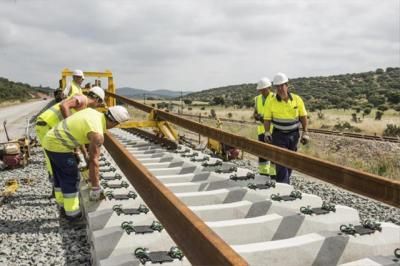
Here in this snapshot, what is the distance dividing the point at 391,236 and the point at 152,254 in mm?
2076

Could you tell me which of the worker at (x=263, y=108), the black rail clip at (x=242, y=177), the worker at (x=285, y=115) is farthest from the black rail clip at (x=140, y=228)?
the worker at (x=263, y=108)

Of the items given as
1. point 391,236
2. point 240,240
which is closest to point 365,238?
point 391,236

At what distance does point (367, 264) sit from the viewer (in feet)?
10.2

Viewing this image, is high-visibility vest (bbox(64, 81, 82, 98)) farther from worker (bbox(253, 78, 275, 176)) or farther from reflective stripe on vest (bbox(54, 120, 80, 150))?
worker (bbox(253, 78, 275, 176))

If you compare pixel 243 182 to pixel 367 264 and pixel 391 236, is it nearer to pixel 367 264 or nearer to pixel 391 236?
pixel 391 236

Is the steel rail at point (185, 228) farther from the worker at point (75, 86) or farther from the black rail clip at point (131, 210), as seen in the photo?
the worker at point (75, 86)

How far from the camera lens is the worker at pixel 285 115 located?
7.18 metres

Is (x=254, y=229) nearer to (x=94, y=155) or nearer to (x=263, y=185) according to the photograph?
(x=263, y=185)

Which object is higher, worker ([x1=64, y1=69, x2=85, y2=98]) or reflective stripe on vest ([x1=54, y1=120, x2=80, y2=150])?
worker ([x1=64, y1=69, x2=85, y2=98])

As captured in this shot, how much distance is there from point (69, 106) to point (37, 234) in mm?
1743

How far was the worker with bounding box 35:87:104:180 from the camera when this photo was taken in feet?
18.5

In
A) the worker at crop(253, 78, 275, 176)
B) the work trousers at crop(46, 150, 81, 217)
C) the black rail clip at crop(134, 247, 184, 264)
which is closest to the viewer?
the black rail clip at crop(134, 247, 184, 264)

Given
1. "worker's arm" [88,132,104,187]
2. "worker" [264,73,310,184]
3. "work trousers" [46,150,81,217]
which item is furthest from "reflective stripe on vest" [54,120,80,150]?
"worker" [264,73,310,184]

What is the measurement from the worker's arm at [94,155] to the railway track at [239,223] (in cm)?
31
